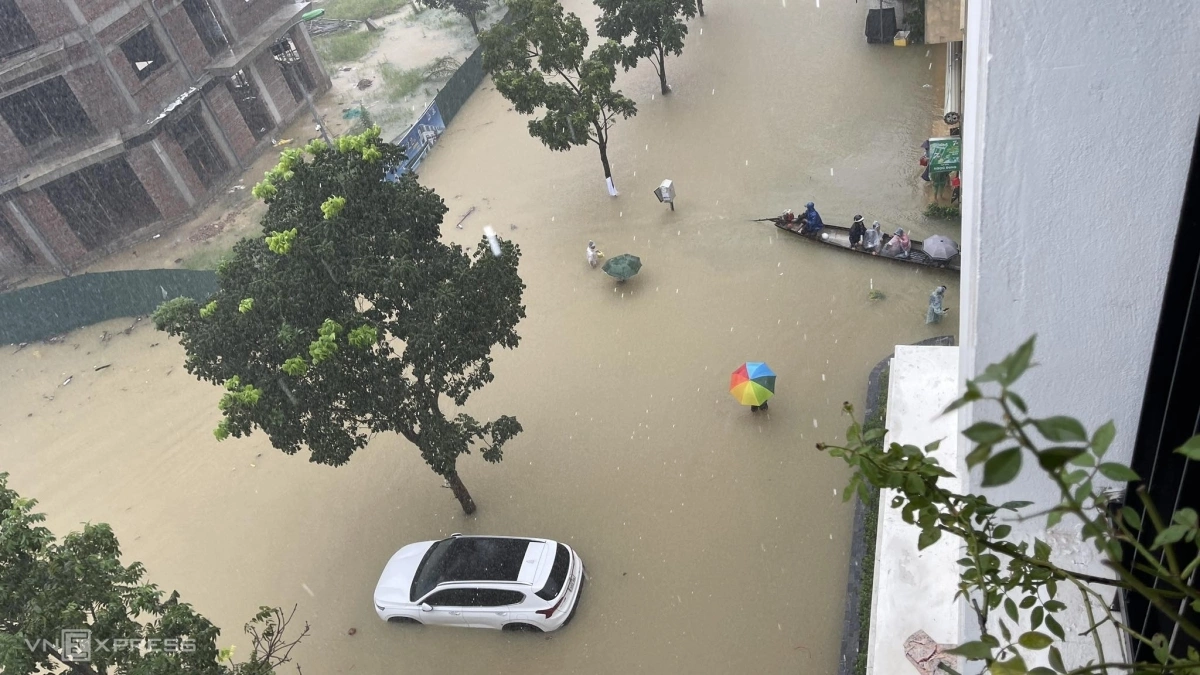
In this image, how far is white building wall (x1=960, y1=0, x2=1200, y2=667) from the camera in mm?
3121

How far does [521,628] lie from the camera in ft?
30.1

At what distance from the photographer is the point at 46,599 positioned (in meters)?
5.50

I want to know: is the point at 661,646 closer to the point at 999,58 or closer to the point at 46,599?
the point at 46,599

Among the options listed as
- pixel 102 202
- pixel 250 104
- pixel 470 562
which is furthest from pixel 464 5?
pixel 470 562

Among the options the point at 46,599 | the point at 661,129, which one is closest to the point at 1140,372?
the point at 46,599

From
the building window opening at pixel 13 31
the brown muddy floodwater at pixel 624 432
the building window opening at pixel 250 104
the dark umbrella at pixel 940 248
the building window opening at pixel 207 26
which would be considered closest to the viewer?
the brown muddy floodwater at pixel 624 432

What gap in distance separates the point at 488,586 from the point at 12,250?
1539 centimetres

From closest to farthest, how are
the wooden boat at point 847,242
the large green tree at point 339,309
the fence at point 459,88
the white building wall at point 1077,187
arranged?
the white building wall at point 1077,187
the large green tree at point 339,309
the wooden boat at point 847,242
the fence at point 459,88

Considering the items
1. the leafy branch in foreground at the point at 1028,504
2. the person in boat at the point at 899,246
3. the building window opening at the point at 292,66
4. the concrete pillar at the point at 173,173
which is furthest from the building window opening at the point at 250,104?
the leafy branch in foreground at the point at 1028,504

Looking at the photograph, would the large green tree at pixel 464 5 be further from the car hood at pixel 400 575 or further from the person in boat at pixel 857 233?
the car hood at pixel 400 575

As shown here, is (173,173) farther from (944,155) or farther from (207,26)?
(944,155)

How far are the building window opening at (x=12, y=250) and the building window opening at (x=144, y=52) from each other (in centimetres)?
434

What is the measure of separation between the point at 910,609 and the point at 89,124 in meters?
18.3

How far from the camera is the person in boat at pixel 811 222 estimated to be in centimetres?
1333
